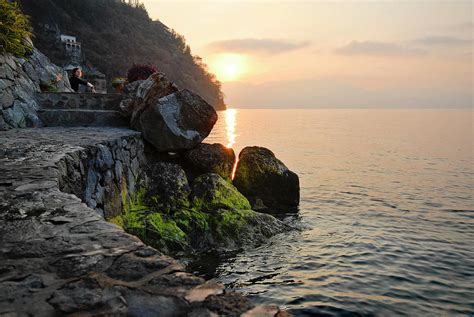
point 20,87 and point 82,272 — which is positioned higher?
point 20,87

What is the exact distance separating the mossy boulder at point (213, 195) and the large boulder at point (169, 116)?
1.20m

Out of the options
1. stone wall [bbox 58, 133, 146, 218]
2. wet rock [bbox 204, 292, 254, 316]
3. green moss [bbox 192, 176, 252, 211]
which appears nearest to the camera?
wet rock [bbox 204, 292, 254, 316]

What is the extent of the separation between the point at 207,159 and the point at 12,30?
24.0 feet

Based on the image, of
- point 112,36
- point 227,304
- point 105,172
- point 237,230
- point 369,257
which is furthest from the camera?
point 112,36

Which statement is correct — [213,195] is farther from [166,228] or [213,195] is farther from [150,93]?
[150,93]

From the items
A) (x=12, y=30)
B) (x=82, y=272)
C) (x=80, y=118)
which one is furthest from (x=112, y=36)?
(x=82, y=272)

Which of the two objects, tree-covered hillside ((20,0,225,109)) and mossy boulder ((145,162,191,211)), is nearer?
mossy boulder ((145,162,191,211))

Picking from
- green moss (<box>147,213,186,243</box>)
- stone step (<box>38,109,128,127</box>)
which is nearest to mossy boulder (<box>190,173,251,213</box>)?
green moss (<box>147,213,186,243</box>)

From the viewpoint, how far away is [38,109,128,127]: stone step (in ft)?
38.8

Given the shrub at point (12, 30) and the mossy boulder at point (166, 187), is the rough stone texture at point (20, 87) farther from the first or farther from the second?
the mossy boulder at point (166, 187)

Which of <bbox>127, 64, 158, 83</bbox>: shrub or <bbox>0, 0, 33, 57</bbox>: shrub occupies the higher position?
<bbox>0, 0, 33, 57</bbox>: shrub

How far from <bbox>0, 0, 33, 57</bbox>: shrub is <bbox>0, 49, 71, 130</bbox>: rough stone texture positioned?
27cm

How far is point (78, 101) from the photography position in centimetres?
1302

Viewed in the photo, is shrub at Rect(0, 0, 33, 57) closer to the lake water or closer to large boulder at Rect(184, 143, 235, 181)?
large boulder at Rect(184, 143, 235, 181)
